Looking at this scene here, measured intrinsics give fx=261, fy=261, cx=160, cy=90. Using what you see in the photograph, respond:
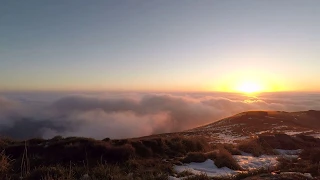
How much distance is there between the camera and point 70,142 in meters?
17.7

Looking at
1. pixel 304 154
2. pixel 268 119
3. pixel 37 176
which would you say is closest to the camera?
pixel 37 176

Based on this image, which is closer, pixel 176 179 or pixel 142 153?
pixel 176 179

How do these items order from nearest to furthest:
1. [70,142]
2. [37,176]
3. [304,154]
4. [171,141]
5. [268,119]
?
[37,176] < [304,154] < [70,142] < [171,141] < [268,119]

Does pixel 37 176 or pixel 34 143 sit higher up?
pixel 37 176

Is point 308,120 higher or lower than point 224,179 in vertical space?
lower

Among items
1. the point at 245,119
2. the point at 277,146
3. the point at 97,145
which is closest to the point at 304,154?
the point at 277,146

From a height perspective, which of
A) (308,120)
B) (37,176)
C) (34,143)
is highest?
(37,176)

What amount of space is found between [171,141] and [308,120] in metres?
56.2

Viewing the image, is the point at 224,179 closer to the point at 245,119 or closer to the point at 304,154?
the point at 304,154

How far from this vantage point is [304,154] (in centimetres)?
1639

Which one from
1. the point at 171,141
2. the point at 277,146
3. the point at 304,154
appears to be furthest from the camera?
the point at 277,146

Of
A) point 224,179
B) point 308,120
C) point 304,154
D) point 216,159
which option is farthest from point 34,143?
point 308,120

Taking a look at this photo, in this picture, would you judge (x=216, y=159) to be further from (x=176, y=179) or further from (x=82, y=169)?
(x=82, y=169)

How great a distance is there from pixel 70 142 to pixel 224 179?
12061mm
